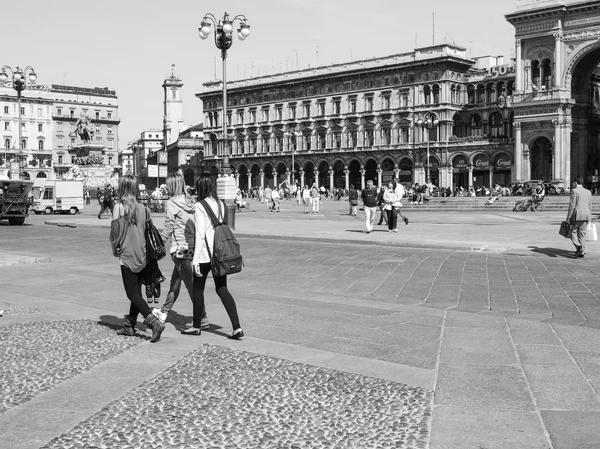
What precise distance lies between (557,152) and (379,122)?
28.2 meters

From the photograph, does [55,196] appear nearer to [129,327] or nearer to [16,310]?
[16,310]

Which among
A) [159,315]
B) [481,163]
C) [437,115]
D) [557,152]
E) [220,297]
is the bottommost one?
[159,315]

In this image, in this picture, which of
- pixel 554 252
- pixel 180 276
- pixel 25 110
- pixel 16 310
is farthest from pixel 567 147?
pixel 25 110

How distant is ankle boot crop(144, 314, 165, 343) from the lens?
697 centimetres

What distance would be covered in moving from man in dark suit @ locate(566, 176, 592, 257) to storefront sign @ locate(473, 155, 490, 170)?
6320cm

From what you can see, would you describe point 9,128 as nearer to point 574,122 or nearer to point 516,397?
point 574,122

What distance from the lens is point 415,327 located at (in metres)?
7.75

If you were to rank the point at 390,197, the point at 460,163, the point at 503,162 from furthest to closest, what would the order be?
the point at 460,163 < the point at 503,162 < the point at 390,197

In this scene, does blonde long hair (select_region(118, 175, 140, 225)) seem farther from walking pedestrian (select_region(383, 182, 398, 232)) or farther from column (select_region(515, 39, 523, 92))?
column (select_region(515, 39, 523, 92))

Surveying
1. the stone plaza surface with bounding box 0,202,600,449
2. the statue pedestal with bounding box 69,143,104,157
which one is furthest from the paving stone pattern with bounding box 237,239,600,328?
the statue pedestal with bounding box 69,143,104,157

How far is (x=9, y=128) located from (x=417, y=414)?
365ft

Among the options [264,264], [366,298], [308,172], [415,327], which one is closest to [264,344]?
[415,327]

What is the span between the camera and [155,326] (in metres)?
6.98

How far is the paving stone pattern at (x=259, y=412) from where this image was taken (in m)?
4.27
